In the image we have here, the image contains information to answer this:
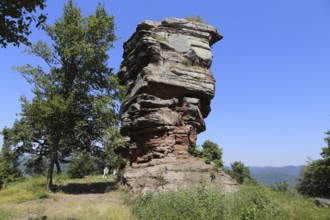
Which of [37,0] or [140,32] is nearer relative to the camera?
[37,0]

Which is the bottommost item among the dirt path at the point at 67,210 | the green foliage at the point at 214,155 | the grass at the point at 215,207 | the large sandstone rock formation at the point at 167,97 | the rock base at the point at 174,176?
the dirt path at the point at 67,210

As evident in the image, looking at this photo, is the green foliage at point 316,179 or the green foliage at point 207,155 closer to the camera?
the green foliage at point 207,155

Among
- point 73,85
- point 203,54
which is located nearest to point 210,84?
point 203,54

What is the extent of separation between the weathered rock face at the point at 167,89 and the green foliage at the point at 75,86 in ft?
6.64

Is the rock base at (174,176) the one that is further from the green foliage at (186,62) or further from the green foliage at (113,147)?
the green foliage at (186,62)

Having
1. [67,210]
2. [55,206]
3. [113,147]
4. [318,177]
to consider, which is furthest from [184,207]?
[318,177]

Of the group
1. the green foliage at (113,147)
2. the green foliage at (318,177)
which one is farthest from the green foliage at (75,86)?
the green foliage at (318,177)

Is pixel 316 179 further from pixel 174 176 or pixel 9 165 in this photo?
pixel 9 165

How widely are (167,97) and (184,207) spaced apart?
9910 mm

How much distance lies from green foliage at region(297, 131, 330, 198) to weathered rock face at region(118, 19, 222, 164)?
20303 mm

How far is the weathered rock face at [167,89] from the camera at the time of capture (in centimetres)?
1941

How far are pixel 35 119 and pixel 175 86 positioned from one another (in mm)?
9843

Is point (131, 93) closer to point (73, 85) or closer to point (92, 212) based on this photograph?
point (73, 85)

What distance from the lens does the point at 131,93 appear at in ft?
72.6
